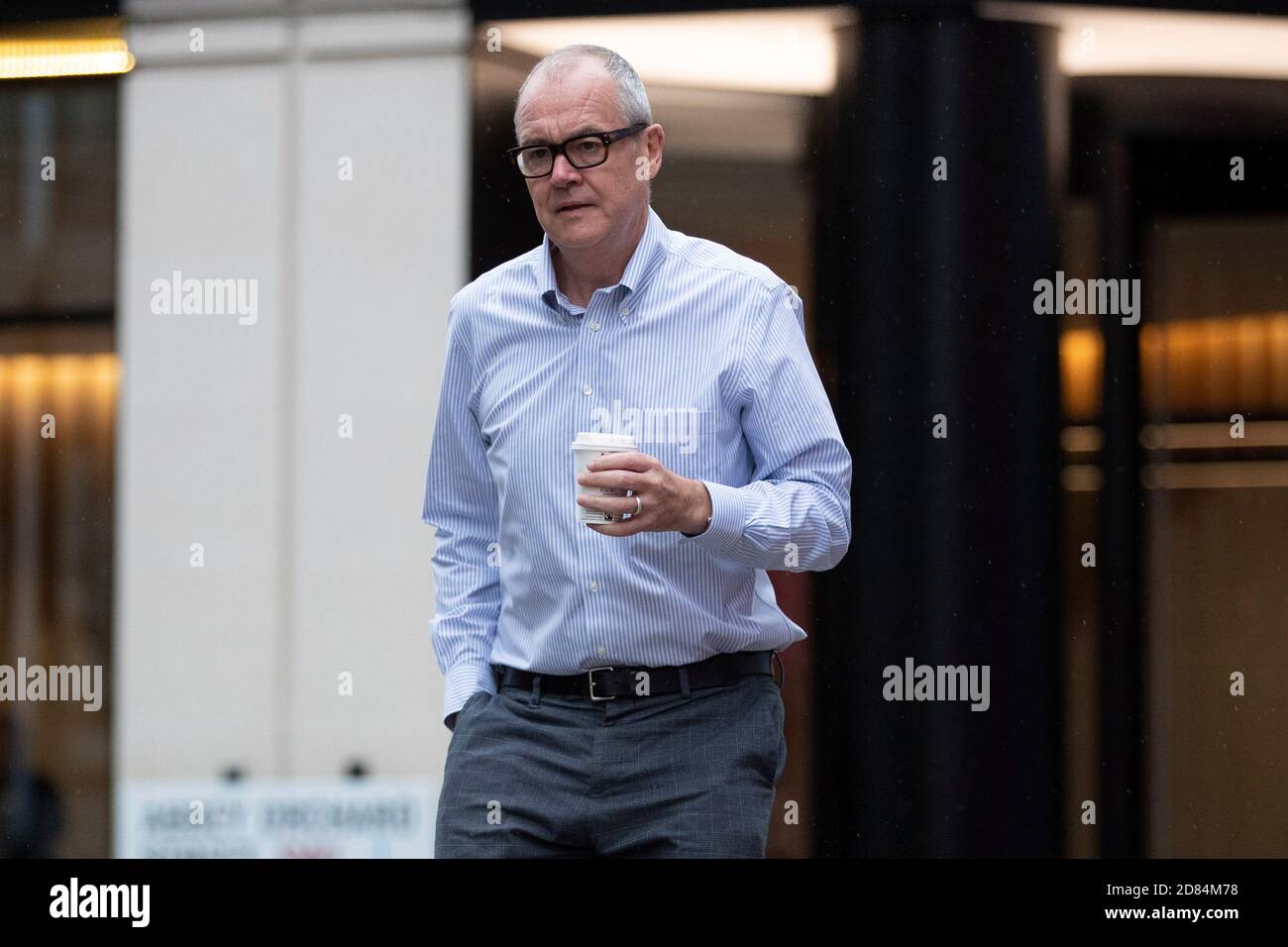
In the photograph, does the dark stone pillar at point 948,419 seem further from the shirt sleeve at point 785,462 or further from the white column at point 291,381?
A: the shirt sleeve at point 785,462

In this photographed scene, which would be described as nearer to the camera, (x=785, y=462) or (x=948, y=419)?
(x=785, y=462)

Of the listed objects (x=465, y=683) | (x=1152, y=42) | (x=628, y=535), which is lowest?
(x=465, y=683)

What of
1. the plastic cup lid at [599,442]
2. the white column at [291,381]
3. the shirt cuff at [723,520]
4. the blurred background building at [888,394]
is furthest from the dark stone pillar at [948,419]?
the plastic cup lid at [599,442]

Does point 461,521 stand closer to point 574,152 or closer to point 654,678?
point 654,678

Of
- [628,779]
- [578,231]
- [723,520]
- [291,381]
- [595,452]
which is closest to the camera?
[595,452]

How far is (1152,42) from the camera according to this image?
4723mm

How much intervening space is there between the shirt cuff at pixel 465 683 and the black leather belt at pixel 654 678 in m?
0.13

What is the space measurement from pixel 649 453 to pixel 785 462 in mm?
242

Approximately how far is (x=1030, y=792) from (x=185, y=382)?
3116 mm

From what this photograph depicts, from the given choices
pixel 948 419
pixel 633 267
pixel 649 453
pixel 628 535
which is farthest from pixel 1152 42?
pixel 628 535

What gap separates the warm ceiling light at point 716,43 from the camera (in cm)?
469
